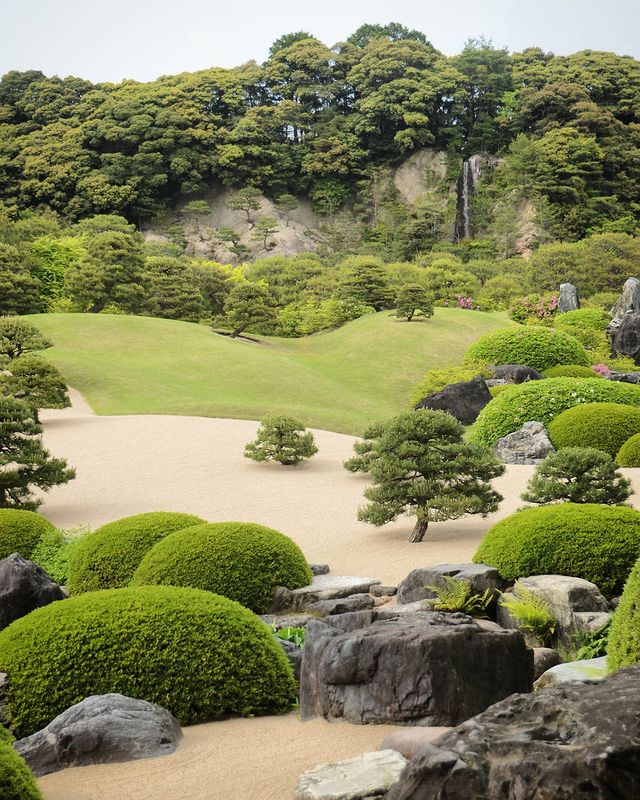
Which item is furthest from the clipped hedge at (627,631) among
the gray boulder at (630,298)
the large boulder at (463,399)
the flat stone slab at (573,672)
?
the gray boulder at (630,298)

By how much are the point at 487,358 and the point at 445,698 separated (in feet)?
69.5

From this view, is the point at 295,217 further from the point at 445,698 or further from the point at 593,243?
the point at 445,698

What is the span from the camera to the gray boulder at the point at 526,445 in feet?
49.5

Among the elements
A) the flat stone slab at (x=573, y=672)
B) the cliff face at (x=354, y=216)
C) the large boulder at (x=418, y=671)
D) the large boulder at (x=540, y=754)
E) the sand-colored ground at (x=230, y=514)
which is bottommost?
the sand-colored ground at (x=230, y=514)

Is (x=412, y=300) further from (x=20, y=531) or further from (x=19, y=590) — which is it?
(x=19, y=590)

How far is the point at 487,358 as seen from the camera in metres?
24.6

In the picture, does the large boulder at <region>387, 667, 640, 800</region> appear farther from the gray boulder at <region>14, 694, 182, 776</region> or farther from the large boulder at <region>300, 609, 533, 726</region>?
the gray boulder at <region>14, 694, 182, 776</region>

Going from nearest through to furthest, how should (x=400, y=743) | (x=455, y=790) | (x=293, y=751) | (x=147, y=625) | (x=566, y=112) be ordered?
1. (x=455, y=790)
2. (x=400, y=743)
3. (x=293, y=751)
4. (x=147, y=625)
5. (x=566, y=112)

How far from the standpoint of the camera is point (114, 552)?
8.60 meters

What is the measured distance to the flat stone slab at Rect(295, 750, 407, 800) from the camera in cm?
305

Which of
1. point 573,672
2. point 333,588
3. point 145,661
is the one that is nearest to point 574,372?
point 333,588

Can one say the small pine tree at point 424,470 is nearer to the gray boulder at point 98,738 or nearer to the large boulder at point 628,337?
the gray boulder at point 98,738

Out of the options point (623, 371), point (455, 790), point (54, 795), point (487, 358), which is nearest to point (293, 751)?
point (54, 795)

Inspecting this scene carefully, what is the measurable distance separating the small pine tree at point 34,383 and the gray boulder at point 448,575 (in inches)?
556
